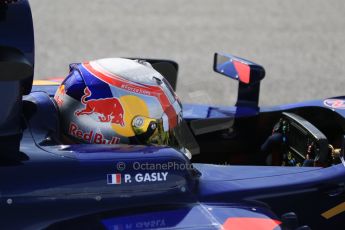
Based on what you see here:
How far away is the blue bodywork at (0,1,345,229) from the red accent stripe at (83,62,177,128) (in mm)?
182

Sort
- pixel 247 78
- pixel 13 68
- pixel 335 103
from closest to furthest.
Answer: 1. pixel 13 68
2. pixel 335 103
3. pixel 247 78

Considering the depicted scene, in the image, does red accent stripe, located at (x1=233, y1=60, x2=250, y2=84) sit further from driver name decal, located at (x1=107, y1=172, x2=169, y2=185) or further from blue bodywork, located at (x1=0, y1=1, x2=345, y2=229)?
driver name decal, located at (x1=107, y1=172, x2=169, y2=185)

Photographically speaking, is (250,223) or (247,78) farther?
(247,78)

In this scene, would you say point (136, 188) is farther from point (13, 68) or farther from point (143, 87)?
point (13, 68)

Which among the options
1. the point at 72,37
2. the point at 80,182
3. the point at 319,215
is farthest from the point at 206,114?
the point at 72,37

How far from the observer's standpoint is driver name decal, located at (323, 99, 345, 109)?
3701 mm

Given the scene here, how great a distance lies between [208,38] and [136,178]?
16.0 ft

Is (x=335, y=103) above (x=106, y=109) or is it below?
below

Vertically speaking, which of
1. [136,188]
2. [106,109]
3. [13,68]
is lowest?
[136,188]

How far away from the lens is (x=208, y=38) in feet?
24.1

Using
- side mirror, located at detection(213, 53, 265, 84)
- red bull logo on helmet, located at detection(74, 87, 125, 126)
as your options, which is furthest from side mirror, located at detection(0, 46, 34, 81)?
side mirror, located at detection(213, 53, 265, 84)

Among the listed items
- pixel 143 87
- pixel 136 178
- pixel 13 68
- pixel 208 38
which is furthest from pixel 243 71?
pixel 208 38

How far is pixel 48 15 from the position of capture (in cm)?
777

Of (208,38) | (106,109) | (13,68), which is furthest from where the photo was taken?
(208,38)
